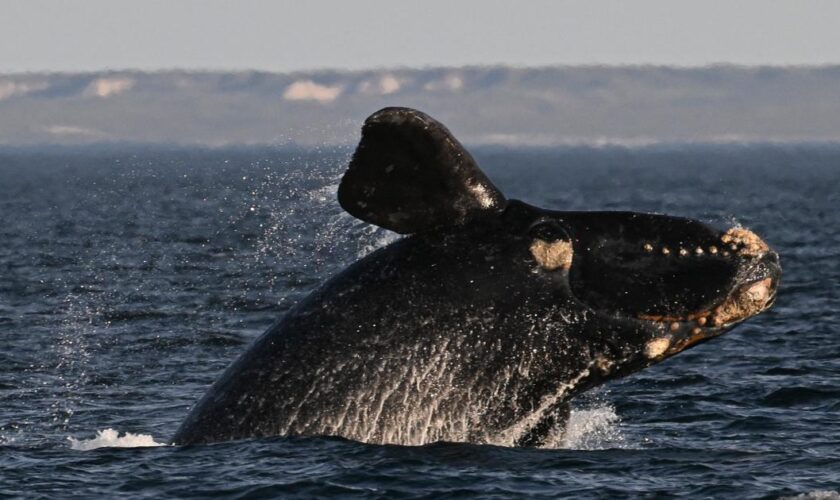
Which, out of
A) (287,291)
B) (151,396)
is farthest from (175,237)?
(151,396)

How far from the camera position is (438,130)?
12461 mm

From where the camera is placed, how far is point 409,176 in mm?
12625

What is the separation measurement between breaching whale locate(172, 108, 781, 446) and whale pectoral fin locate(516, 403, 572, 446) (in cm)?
28

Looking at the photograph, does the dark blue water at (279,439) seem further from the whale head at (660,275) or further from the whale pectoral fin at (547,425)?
the whale head at (660,275)

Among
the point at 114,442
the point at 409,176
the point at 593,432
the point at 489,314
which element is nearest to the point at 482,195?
the point at 409,176

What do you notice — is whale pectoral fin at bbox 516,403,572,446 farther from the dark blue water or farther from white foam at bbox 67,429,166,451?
white foam at bbox 67,429,166,451

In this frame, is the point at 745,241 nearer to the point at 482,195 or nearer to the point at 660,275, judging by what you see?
the point at 660,275

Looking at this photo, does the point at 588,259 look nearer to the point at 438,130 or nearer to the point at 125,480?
the point at 438,130

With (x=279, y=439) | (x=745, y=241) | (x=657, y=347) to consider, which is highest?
(x=745, y=241)

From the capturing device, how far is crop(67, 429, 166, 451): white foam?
16.5 m

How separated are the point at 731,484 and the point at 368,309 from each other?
4.16m

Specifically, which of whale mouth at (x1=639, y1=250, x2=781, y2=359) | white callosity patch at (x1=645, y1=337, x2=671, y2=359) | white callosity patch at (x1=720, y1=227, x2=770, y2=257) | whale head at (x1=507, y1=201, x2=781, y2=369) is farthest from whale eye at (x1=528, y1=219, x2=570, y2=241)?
white callosity patch at (x1=720, y1=227, x2=770, y2=257)

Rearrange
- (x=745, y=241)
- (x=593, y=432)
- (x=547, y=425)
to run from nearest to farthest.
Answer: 1. (x=745, y=241)
2. (x=547, y=425)
3. (x=593, y=432)

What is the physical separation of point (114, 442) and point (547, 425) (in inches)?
218
